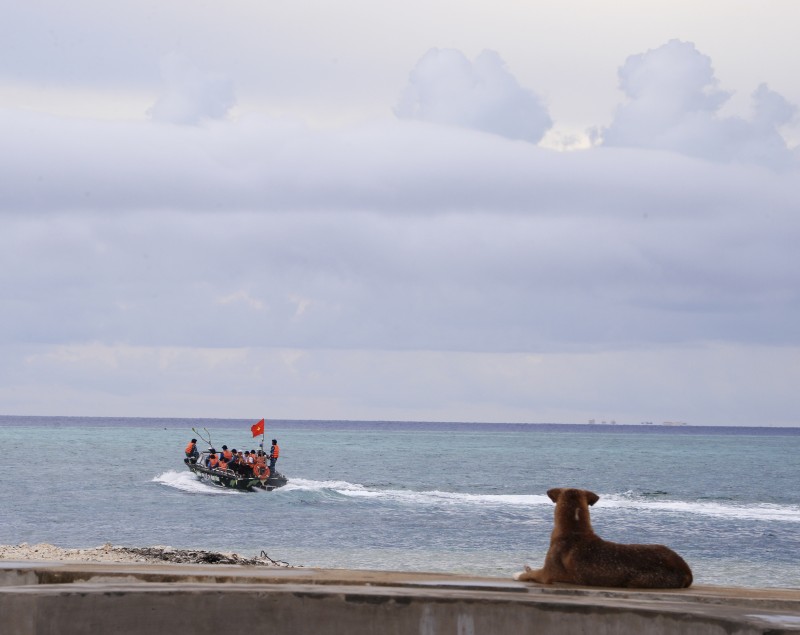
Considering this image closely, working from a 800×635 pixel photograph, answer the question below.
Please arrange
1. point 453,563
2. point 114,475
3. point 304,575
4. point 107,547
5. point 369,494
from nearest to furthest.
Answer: point 304,575 → point 107,547 → point 453,563 → point 369,494 → point 114,475

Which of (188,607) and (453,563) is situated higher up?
(188,607)

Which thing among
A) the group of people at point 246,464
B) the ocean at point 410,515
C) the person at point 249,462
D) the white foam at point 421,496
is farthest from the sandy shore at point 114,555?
the white foam at point 421,496

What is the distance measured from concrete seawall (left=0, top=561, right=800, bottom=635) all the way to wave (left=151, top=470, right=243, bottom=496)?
41.8 metres

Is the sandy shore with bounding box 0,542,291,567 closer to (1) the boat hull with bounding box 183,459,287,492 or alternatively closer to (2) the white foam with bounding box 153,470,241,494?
(1) the boat hull with bounding box 183,459,287,492

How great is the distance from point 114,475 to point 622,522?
34200mm

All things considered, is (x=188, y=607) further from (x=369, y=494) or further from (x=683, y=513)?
(x=369, y=494)

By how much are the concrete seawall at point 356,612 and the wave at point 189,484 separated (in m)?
41.8

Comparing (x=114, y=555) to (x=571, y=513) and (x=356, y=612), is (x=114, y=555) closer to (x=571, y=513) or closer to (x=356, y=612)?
(x=571, y=513)

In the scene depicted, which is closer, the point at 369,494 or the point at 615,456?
the point at 369,494

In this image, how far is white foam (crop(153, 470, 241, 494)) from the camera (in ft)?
167

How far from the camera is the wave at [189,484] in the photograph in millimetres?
50312

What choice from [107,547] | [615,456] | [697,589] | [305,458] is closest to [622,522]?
[107,547]

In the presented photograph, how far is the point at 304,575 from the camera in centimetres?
912

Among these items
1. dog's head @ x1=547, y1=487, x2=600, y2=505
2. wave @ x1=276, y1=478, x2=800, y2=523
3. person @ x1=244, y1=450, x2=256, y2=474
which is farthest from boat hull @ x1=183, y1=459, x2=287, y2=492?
dog's head @ x1=547, y1=487, x2=600, y2=505
